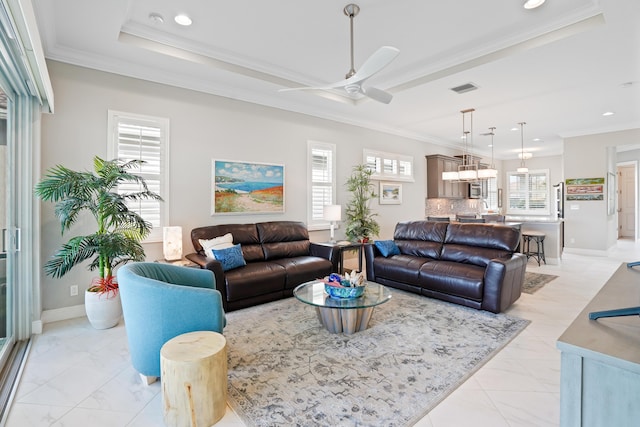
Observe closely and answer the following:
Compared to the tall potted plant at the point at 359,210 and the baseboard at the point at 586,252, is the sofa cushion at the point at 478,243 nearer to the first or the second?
the tall potted plant at the point at 359,210

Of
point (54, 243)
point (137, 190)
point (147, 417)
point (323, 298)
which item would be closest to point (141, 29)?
point (137, 190)

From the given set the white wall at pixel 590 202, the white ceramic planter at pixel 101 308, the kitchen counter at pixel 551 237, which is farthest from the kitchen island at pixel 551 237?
the white ceramic planter at pixel 101 308

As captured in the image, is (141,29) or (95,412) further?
(141,29)

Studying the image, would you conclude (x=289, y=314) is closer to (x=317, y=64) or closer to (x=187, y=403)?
(x=187, y=403)

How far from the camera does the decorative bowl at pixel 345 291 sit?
10.2 feet

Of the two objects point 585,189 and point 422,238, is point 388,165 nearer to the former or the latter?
point 422,238

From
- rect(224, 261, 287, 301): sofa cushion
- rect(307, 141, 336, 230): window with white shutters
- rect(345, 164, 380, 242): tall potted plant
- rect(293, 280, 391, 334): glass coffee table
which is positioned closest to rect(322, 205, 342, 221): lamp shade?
rect(307, 141, 336, 230): window with white shutters

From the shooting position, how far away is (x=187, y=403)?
6.09 feet

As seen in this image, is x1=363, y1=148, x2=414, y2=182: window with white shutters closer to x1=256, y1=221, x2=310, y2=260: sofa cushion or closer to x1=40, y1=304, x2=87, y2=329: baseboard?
x1=256, y1=221, x2=310, y2=260: sofa cushion

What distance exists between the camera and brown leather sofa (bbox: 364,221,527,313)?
3732 mm

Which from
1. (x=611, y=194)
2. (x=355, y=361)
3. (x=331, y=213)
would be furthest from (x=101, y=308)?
(x=611, y=194)

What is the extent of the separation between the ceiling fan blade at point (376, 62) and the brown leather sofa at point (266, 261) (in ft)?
7.99

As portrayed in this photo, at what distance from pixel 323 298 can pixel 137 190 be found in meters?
2.67

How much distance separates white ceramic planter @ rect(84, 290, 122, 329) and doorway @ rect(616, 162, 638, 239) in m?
14.0
